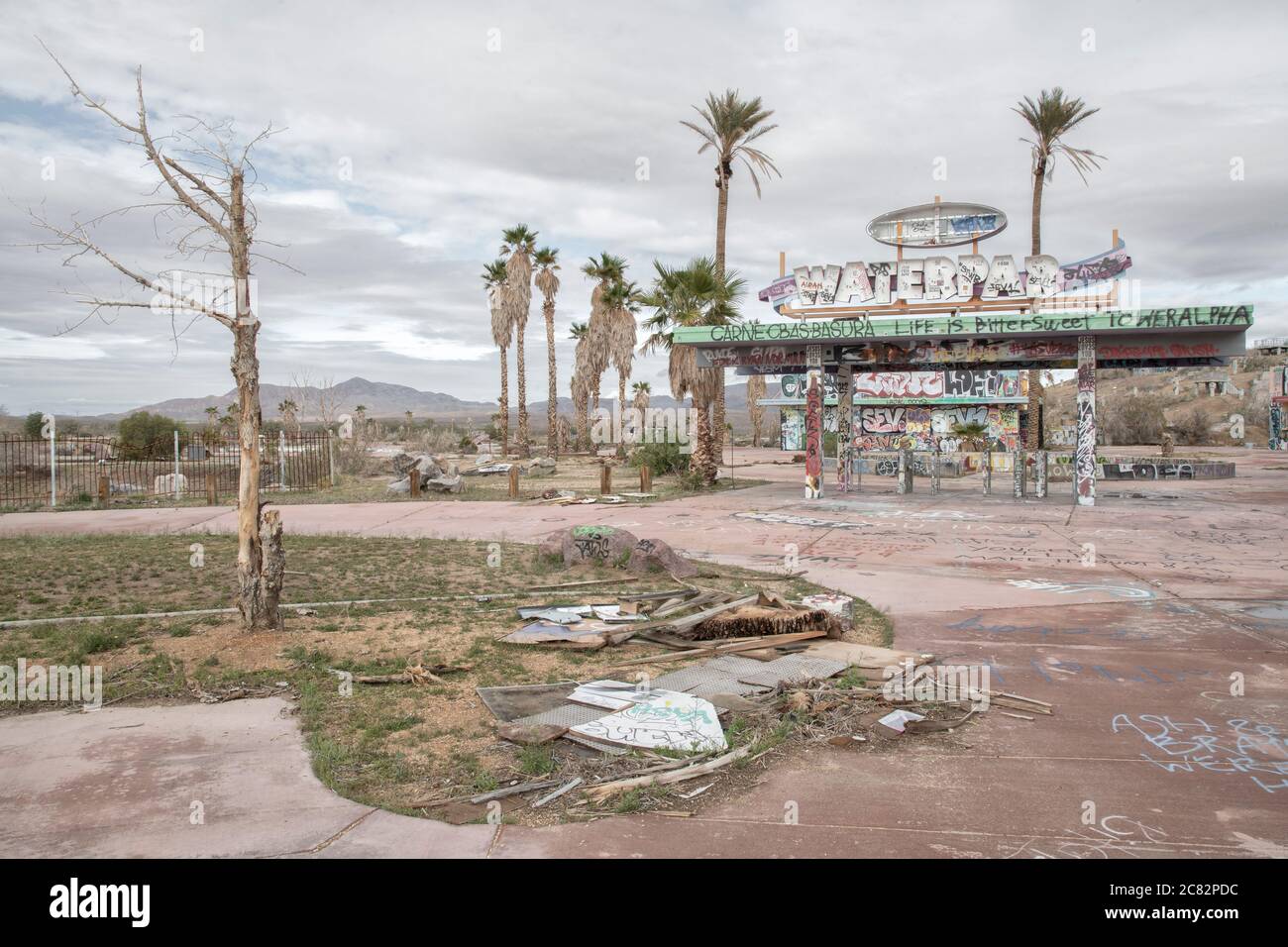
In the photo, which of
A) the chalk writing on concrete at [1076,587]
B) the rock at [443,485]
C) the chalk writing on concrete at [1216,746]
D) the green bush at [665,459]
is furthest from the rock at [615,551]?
the green bush at [665,459]

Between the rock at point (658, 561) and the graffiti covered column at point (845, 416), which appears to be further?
the graffiti covered column at point (845, 416)

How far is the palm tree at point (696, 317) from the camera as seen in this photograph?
2673 centimetres

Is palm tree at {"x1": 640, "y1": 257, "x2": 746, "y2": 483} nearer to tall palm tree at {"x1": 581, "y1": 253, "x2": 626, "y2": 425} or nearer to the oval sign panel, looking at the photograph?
the oval sign panel

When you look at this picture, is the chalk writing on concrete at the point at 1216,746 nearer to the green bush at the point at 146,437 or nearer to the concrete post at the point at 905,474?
the concrete post at the point at 905,474

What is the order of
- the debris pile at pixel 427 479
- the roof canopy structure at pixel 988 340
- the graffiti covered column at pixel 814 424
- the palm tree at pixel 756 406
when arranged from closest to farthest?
1. the roof canopy structure at pixel 988 340
2. the graffiti covered column at pixel 814 424
3. the debris pile at pixel 427 479
4. the palm tree at pixel 756 406

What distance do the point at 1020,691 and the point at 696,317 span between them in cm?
2127

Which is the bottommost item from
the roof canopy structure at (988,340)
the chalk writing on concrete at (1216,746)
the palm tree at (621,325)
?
the chalk writing on concrete at (1216,746)

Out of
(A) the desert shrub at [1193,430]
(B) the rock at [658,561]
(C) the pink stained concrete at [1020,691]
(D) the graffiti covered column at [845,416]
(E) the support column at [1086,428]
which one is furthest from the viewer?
(A) the desert shrub at [1193,430]

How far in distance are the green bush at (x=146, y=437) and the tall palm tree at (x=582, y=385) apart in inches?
868

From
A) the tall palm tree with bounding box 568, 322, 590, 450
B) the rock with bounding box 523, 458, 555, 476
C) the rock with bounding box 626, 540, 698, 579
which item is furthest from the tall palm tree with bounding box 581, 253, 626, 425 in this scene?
the rock with bounding box 626, 540, 698, 579

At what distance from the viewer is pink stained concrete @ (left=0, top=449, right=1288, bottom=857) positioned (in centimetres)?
418

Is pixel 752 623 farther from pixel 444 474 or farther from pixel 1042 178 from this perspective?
pixel 1042 178

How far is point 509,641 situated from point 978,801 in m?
4.92

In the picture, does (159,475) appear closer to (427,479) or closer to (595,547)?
(427,479)
